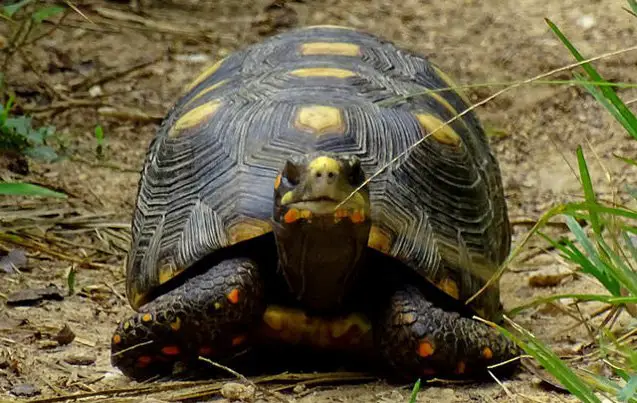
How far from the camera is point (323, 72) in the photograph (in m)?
3.01

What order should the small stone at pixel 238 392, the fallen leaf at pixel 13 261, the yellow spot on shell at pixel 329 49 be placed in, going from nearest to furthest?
the small stone at pixel 238 392, the yellow spot on shell at pixel 329 49, the fallen leaf at pixel 13 261

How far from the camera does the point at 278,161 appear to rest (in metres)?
2.71

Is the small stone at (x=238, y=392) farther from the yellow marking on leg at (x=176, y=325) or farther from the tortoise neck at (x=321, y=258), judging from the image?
the tortoise neck at (x=321, y=258)

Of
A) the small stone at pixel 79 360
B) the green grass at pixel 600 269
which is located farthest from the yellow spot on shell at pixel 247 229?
the green grass at pixel 600 269

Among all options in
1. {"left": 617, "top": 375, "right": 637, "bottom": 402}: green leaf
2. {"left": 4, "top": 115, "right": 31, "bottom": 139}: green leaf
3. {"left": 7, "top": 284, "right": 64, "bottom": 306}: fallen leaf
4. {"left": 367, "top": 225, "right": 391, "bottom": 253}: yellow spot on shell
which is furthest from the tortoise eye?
{"left": 4, "top": 115, "right": 31, "bottom": 139}: green leaf

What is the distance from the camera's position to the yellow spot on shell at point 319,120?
2740 mm

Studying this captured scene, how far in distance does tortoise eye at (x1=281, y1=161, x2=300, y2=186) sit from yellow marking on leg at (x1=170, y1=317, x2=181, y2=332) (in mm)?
437

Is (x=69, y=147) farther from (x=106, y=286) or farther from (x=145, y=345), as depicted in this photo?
(x=145, y=345)

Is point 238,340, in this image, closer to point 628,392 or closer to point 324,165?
point 324,165

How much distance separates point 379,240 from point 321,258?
18 cm

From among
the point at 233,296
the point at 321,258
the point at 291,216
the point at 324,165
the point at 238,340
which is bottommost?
the point at 238,340

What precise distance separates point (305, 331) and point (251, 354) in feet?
0.55

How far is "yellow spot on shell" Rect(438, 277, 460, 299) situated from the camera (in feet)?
8.96

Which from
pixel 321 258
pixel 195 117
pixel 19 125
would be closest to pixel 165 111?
pixel 19 125
